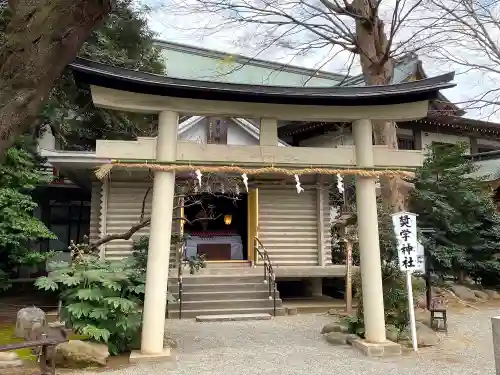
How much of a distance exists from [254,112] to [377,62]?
549cm

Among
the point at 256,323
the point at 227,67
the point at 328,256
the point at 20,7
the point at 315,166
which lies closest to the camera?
the point at 20,7

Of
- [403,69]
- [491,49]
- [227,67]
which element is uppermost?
[403,69]

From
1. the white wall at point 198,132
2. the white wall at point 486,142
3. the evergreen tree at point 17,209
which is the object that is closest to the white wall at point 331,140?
the white wall at point 198,132

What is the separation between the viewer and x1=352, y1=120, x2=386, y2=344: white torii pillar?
306 inches

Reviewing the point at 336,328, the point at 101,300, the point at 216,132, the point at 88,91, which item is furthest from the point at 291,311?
the point at 88,91

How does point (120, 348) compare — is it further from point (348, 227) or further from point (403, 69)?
point (403, 69)

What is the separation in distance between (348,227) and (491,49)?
242 inches

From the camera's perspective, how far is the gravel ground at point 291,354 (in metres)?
6.77

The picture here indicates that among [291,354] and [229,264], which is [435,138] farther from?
[291,354]

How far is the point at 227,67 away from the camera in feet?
53.0

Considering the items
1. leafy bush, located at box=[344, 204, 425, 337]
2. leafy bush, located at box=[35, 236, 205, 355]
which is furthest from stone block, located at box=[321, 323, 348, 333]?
leafy bush, located at box=[35, 236, 205, 355]

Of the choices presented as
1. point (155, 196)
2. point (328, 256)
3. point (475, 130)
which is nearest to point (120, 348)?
point (155, 196)

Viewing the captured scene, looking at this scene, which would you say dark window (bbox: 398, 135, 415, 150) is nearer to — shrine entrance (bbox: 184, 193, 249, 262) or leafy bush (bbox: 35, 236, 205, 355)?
shrine entrance (bbox: 184, 193, 249, 262)

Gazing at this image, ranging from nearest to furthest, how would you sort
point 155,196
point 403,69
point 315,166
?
point 155,196 → point 315,166 → point 403,69
